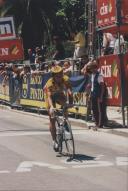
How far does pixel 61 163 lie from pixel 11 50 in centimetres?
1899

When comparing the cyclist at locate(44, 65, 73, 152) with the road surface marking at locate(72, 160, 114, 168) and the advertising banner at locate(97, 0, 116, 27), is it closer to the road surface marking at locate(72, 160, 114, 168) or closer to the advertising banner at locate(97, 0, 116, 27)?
the road surface marking at locate(72, 160, 114, 168)

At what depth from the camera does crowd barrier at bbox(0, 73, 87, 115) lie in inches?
778

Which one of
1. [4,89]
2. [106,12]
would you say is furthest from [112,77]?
[4,89]

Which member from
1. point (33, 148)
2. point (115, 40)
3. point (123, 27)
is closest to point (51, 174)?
point (33, 148)

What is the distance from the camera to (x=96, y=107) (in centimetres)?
1792

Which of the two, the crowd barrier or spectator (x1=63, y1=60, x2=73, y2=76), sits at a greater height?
spectator (x1=63, y1=60, x2=73, y2=76)

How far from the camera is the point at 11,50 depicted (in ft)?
100

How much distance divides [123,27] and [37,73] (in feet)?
19.6

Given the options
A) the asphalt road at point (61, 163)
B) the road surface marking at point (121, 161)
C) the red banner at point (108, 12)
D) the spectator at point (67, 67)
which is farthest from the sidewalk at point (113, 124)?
the road surface marking at point (121, 161)

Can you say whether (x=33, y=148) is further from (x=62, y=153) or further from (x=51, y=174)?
(x=51, y=174)

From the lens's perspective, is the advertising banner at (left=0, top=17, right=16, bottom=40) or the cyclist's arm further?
→ the advertising banner at (left=0, top=17, right=16, bottom=40)

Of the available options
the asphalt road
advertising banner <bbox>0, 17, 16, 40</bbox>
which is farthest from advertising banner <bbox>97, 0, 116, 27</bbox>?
advertising banner <bbox>0, 17, 16, 40</bbox>

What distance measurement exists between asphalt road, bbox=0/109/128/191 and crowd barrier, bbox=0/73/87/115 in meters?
2.05

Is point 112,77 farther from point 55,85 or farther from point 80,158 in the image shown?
point 80,158
